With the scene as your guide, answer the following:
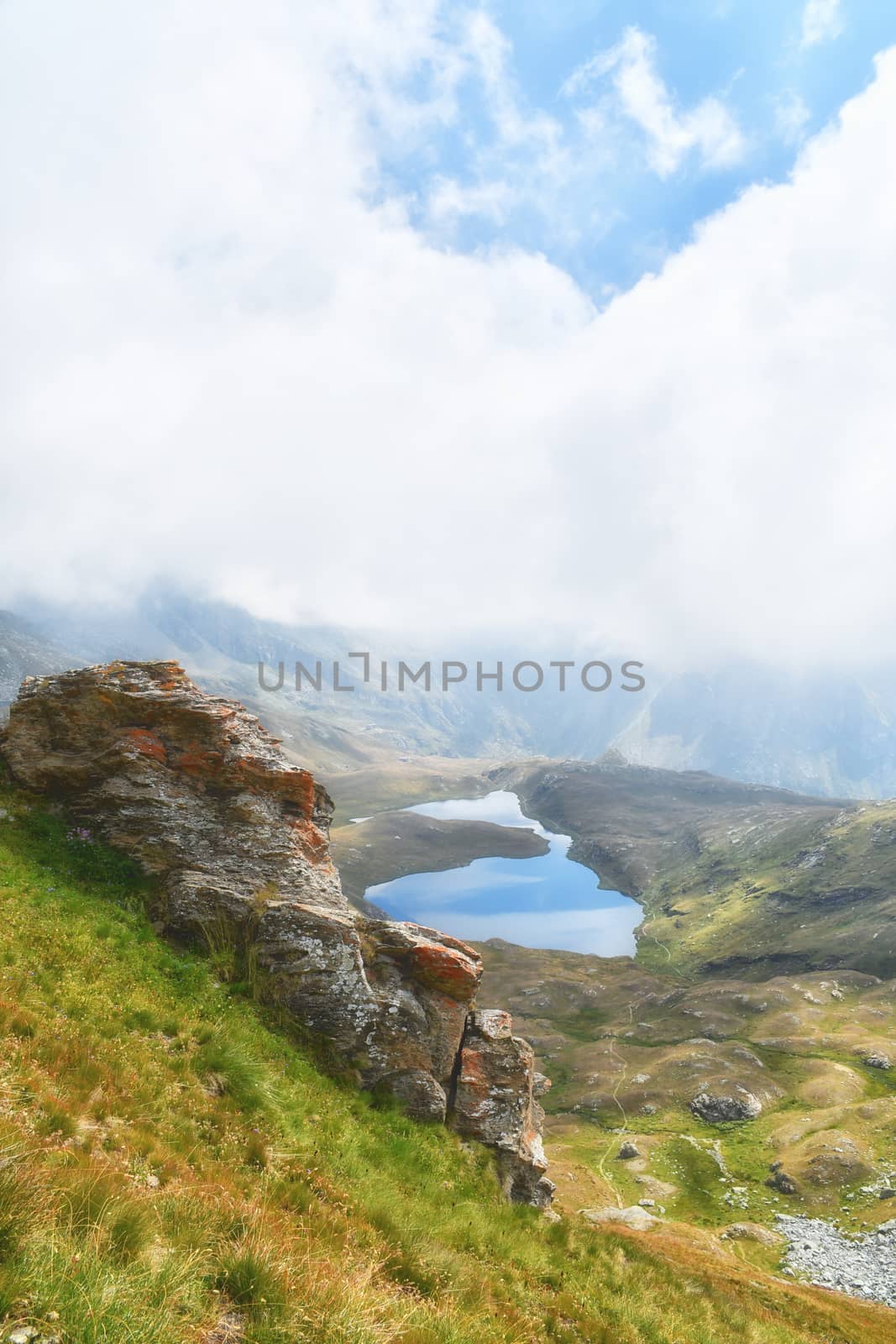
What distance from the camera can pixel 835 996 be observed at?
433ft

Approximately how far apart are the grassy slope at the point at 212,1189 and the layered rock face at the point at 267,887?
1.44m

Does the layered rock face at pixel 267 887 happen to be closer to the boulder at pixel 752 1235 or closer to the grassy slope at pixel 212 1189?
the grassy slope at pixel 212 1189

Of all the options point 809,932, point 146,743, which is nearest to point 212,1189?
point 146,743

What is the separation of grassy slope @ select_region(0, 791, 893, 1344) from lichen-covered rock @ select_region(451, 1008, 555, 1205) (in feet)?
5.84

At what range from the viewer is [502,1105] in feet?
74.1

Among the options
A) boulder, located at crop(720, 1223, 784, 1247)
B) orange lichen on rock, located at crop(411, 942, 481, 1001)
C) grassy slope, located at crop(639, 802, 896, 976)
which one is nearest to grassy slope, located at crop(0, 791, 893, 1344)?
orange lichen on rock, located at crop(411, 942, 481, 1001)

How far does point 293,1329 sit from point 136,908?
15936mm

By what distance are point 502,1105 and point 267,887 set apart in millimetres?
12011

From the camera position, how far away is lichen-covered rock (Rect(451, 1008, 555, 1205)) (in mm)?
21703

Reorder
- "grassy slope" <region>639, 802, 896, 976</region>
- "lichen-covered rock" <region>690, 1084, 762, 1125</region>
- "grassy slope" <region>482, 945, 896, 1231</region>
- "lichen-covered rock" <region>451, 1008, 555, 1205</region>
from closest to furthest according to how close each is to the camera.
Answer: "lichen-covered rock" <region>451, 1008, 555, 1205</region>, "grassy slope" <region>482, 945, 896, 1231</region>, "lichen-covered rock" <region>690, 1084, 762, 1125</region>, "grassy slope" <region>639, 802, 896, 976</region>

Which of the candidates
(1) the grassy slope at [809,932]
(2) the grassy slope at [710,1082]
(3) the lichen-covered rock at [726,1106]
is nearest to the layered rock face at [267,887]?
(2) the grassy slope at [710,1082]

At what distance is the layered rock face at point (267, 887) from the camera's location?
20016 mm

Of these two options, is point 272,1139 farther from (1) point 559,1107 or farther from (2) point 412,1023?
(1) point 559,1107

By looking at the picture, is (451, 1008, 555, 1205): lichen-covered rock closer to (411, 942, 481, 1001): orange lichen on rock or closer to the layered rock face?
the layered rock face
